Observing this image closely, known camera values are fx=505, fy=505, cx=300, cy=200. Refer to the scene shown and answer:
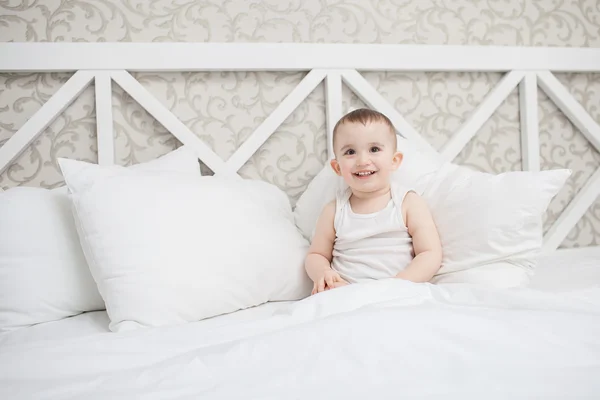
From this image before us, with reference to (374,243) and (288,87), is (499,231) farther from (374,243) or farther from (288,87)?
(288,87)

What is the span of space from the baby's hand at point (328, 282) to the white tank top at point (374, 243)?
9cm

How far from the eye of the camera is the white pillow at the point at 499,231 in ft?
3.64

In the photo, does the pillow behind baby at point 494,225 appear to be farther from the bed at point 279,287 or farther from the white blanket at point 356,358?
the white blanket at point 356,358

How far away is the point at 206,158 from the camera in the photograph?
145cm

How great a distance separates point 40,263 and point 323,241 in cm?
63

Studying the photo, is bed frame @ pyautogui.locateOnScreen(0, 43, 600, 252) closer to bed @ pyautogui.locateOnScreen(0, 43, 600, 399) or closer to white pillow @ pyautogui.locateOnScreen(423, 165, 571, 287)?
bed @ pyautogui.locateOnScreen(0, 43, 600, 399)

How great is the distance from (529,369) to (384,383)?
6.6 inches

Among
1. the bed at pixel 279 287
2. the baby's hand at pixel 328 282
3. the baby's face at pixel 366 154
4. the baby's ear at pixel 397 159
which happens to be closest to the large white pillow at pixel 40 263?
the bed at pixel 279 287

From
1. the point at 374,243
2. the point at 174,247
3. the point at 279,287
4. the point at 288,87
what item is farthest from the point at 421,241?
the point at 288,87

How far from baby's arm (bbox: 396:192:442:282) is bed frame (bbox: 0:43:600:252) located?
15.7 inches

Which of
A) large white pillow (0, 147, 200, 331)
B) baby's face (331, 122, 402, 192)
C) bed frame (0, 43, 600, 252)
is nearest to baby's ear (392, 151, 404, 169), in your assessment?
baby's face (331, 122, 402, 192)

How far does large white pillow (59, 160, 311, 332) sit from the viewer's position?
0.98 metres

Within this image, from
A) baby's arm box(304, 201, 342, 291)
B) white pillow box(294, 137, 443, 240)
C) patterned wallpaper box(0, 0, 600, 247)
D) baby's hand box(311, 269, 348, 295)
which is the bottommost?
baby's hand box(311, 269, 348, 295)

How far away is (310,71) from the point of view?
1.52m
